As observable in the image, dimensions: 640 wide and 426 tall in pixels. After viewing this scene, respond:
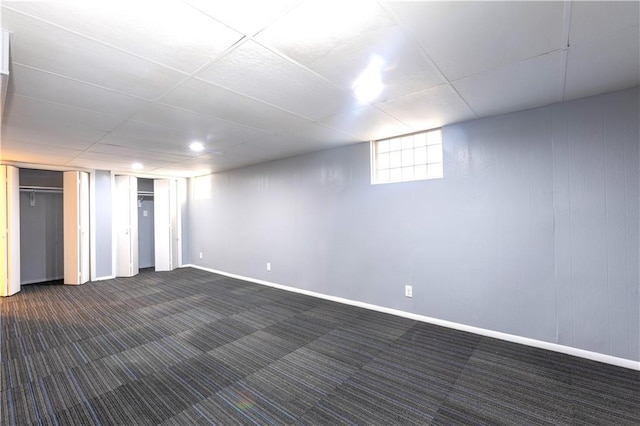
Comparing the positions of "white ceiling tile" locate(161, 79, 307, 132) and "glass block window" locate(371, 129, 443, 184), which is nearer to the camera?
"white ceiling tile" locate(161, 79, 307, 132)

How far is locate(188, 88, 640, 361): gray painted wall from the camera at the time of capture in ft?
7.83

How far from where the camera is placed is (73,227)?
220 inches

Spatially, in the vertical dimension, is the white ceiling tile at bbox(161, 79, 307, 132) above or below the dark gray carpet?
above

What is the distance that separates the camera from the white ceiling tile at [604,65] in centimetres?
167

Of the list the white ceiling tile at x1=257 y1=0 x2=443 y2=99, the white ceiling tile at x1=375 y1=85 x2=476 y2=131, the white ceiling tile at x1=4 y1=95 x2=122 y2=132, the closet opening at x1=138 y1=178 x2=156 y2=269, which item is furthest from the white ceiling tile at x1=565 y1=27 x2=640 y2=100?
the closet opening at x1=138 y1=178 x2=156 y2=269

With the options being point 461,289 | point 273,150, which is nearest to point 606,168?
point 461,289

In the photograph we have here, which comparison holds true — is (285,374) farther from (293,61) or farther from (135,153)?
(135,153)

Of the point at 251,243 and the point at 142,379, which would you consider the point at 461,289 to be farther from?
the point at 251,243

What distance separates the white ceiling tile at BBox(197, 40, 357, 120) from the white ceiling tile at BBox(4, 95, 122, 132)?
1524 mm

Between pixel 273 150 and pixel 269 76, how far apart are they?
7.72ft

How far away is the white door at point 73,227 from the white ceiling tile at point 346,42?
6212mm

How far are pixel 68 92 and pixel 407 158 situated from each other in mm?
3553

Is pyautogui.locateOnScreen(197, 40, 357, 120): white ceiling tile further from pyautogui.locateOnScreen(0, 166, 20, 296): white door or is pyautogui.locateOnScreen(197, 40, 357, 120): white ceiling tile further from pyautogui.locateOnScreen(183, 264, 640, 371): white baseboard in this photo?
pyautogui.locateOnScreen(0, 166, 20, 296): white door

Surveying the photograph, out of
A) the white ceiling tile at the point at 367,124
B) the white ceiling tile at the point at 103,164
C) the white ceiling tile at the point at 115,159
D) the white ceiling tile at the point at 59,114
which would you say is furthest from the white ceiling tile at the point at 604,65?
the white ceiling tile at the point at 103,164
